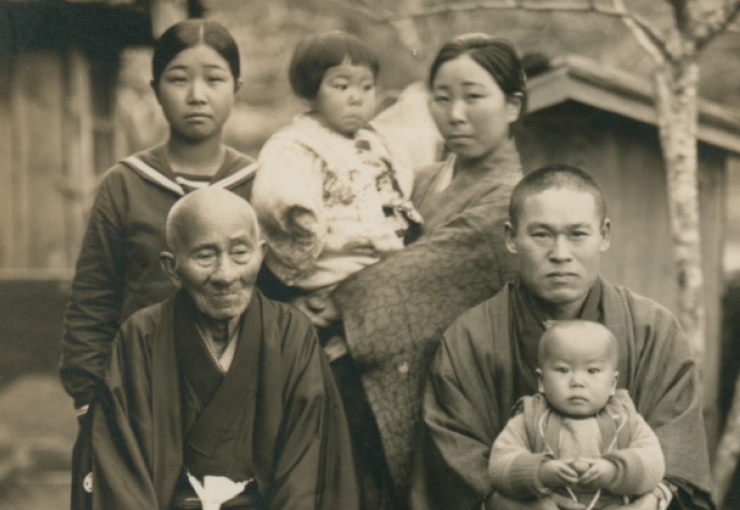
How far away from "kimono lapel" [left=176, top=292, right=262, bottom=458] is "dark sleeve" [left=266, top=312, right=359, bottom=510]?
0.11 meters

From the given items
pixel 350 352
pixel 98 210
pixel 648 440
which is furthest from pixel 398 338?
pixel 98 210

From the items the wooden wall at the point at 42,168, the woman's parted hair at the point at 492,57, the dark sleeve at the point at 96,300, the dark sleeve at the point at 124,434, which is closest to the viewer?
the dark sleeve at the point at 124,434

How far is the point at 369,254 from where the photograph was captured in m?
3.76

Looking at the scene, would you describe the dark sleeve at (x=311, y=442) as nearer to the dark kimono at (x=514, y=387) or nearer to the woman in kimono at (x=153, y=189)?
the dark kimono at (x=514, y=387)

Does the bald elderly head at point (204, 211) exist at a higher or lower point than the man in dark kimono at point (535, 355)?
higher

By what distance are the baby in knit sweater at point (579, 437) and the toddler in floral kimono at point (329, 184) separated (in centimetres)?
82

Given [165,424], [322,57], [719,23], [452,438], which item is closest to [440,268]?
[452,438]

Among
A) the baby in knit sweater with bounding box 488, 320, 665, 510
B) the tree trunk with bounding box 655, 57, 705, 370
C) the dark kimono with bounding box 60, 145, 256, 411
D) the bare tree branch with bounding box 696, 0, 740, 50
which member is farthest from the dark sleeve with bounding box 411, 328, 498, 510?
the bare tree branch with bounding box 696, 0, 740, 50

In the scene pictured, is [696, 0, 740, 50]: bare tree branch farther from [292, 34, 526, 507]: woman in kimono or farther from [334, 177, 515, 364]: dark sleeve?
[334, 177, 515, 364]: dark sleeve

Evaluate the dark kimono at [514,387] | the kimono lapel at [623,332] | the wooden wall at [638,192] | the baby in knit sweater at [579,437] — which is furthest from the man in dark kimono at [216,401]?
the wooden wall at [638,192]

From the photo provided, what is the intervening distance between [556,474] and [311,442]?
2.80 ft

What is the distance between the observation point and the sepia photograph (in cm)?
334

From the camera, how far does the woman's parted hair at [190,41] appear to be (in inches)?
149

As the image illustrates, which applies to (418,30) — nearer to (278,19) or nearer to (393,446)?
(278,19)
